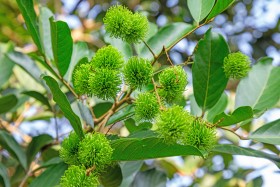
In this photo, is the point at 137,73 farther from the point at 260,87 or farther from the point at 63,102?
the point at 260,87

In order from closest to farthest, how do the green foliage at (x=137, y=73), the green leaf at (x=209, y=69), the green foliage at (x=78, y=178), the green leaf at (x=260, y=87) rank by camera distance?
the green foliage at (x=78, y=178) → the green foliage at (x=137, y=73) → the green leaf at (x=209, y=69) → the green leaf at (x=260, y=87)

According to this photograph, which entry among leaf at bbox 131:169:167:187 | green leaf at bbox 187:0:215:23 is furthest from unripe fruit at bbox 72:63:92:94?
leaf at bbox 131:169:167:187

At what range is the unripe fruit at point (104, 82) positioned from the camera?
2.71 feet

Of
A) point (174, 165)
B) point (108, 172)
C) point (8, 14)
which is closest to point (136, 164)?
point (108, 172)

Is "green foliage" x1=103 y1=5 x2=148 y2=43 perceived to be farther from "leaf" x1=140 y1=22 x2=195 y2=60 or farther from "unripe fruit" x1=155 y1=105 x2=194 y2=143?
"leaf" x1=140 y1=22 x2=195 y2=60

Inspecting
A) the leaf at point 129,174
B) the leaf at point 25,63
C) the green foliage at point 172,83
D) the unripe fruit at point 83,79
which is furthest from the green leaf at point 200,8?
the leaf at point 25,63

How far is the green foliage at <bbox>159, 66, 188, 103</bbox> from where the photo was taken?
0.84 meters

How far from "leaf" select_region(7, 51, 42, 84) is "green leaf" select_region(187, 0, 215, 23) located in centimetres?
47

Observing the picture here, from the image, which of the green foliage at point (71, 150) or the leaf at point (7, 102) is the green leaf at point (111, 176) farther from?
the leaf at point (7, 102)

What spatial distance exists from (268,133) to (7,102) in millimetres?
680

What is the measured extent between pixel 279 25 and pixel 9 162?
7.02ft

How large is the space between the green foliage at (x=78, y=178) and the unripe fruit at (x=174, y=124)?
132 mm

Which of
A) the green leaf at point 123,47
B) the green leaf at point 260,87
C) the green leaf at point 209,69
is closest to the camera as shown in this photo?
the green leaf at point 209,69

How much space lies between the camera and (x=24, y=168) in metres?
1.24
